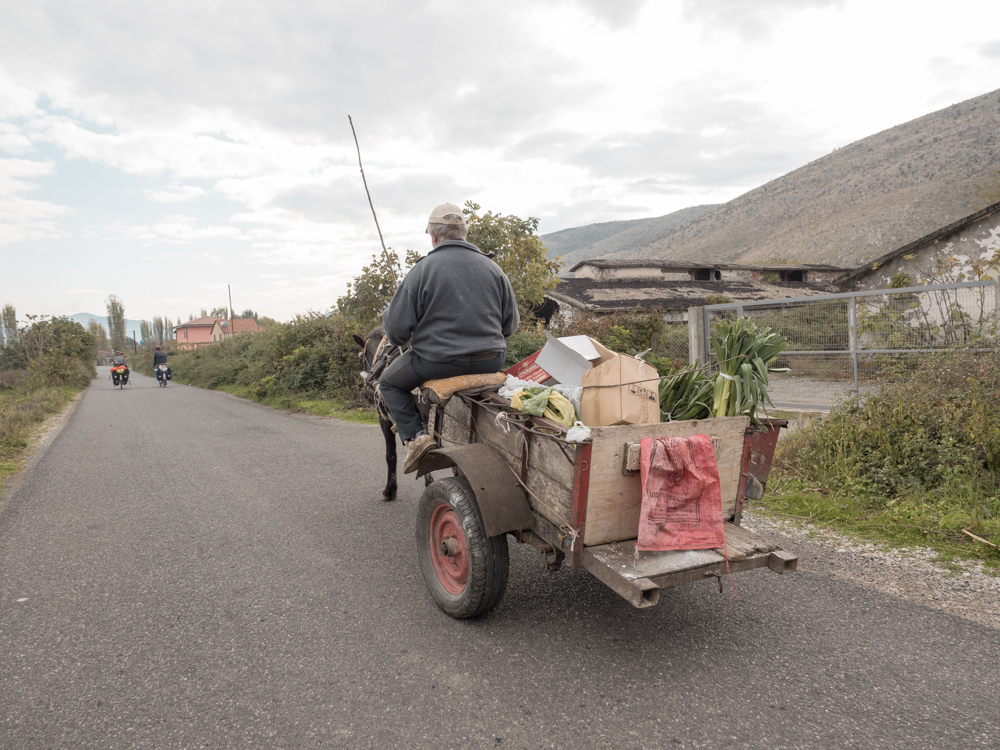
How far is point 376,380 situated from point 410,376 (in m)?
0.97

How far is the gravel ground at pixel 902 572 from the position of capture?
3334mm

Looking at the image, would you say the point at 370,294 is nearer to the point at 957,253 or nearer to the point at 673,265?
the point at 957,253

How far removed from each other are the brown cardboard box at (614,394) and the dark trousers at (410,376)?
1155 mm

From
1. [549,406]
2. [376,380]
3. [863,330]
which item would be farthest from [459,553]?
[863,330]

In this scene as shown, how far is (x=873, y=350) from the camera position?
6875mm

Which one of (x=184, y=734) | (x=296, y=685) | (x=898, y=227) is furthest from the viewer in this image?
(x=898, y=227)

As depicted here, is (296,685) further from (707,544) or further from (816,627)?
(816,627)

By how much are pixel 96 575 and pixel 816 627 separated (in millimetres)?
4534

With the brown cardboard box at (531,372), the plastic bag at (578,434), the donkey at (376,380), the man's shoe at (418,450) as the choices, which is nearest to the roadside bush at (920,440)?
the brown cardboard box at (531,372)

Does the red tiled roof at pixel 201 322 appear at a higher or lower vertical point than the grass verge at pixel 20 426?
higher

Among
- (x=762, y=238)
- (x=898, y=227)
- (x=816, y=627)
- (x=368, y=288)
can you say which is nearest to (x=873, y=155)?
(x=762, y=238)

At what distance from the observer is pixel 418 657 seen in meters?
2.92

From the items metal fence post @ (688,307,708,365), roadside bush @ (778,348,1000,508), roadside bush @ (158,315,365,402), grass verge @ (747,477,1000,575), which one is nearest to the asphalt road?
grass verge @ (747,477,1000,575)

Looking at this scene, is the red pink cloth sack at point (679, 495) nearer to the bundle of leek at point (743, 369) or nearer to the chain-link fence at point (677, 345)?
the bundle of leek at point (743, 369)
